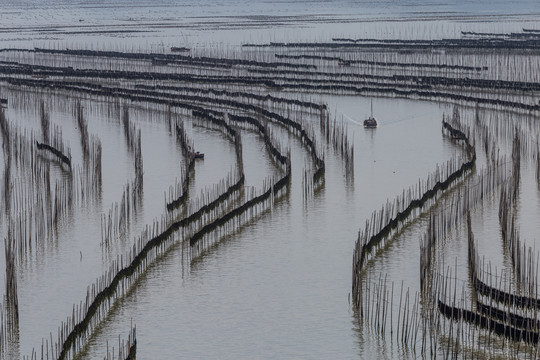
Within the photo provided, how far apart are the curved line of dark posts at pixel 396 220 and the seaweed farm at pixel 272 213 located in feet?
0.22

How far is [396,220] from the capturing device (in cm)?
2516

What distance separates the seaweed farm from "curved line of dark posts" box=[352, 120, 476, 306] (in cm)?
7

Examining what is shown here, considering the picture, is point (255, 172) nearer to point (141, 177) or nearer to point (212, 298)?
point (141, 177)

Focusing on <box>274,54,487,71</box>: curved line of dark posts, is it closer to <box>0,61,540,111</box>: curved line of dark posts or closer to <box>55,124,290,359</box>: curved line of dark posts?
<box>0,61,540,111</box>: curved line of dark posts

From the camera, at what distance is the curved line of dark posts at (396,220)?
68.7 feet

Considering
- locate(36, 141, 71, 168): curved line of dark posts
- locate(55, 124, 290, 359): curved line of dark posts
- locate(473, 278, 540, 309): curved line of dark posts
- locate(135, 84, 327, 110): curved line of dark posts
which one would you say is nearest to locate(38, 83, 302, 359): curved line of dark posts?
locate(55, 124, 290, 359): curved line of dark posts

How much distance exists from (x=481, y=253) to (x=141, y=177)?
999 cm

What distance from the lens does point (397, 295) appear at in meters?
21.2

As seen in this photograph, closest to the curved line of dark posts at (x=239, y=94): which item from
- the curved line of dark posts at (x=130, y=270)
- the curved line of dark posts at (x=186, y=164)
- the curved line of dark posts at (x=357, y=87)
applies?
the curved line of dark posts at (x=357, y=87)

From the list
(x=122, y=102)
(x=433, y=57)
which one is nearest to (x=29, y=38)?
(x=433, y=57)

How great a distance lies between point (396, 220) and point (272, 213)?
3487 millimetres

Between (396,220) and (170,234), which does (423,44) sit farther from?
(170,234)

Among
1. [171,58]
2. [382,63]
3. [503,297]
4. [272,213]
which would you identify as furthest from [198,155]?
[171,58]

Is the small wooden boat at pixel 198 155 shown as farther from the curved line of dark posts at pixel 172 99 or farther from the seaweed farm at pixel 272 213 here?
the curved line of dark posts at pixel 172 99
